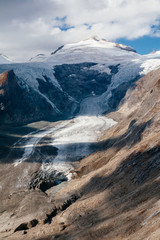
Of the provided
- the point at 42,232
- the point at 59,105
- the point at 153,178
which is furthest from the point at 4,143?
the point at 59,105

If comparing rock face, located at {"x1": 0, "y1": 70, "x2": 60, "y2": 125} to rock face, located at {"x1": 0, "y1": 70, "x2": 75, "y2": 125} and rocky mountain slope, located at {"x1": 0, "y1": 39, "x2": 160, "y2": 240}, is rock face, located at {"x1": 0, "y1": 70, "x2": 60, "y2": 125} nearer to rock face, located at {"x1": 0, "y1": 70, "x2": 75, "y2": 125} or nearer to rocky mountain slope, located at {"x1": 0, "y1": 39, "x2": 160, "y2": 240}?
rock face, located at {"x1": 0, "y1": 70, "x2": 75, "y2": 125}

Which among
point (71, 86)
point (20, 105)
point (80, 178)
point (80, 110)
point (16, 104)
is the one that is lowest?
point (80, 178)

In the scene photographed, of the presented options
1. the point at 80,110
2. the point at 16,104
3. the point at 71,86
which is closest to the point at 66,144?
the point at 16,104

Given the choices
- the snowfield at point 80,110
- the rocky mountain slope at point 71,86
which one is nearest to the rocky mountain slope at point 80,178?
the snowfield at point 80,110

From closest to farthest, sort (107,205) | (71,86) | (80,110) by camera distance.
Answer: (107,205) < (80,110) < (71,86)

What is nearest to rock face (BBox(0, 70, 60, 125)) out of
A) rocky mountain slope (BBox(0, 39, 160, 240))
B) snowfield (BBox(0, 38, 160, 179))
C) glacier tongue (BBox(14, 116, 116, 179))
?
rocky mountain slope (BBox(0, 39, 160, 240))

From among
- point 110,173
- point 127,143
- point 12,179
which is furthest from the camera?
point 12,179

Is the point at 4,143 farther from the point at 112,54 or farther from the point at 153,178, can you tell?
the point at 112,54

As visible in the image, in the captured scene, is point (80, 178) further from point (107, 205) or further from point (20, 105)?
point (20, 105)
